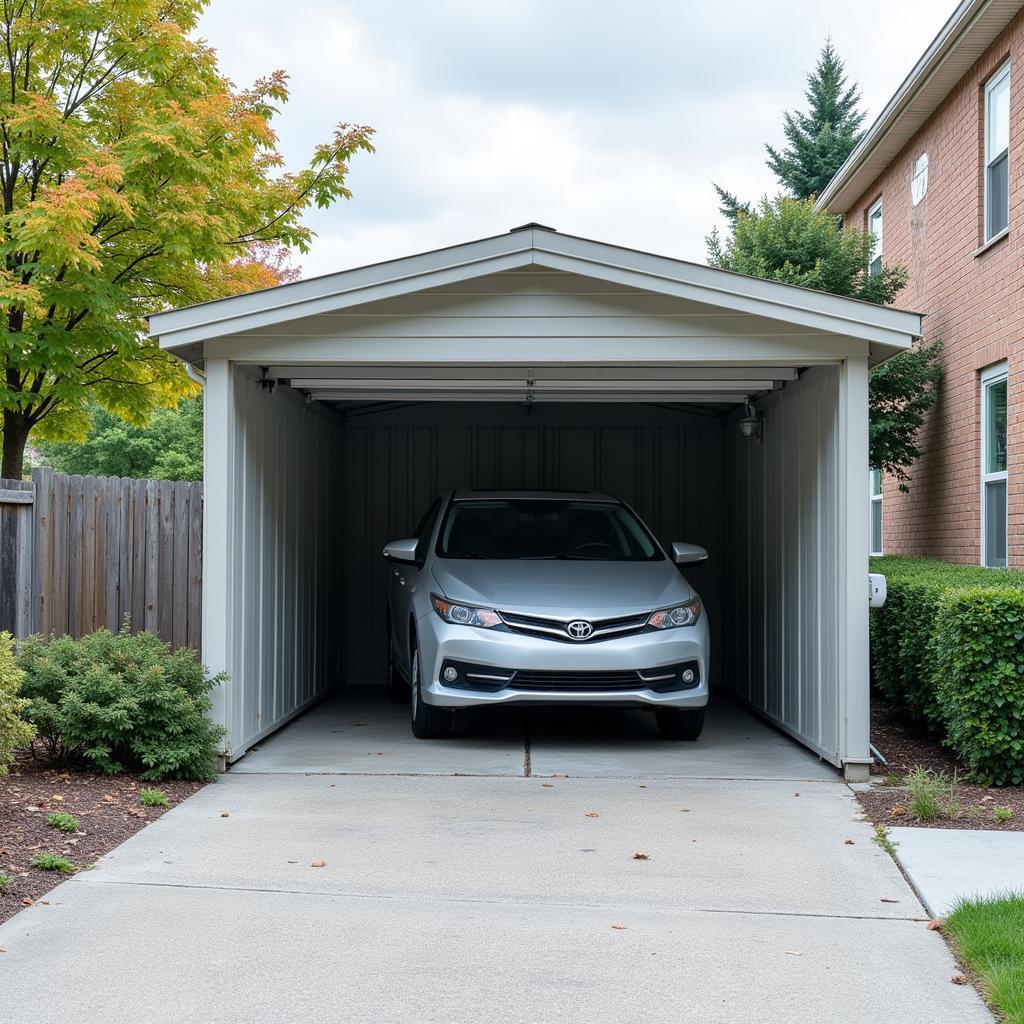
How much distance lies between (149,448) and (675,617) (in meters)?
29.6

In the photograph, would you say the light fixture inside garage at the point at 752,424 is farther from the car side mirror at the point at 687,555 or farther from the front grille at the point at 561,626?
the front grille at the point at 561,626

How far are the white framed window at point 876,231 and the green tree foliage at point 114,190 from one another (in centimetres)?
657

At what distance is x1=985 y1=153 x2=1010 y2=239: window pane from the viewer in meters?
11.7

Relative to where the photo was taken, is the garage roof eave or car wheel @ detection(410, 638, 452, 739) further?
car wheel @ detection(410, 638, 452, 739)

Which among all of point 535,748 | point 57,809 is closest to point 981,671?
point 535,748

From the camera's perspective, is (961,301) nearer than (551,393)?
No

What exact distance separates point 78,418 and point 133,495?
5.85 m

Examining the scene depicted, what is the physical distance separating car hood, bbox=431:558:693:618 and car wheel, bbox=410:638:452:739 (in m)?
0.69

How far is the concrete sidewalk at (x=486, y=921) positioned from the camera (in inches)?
165

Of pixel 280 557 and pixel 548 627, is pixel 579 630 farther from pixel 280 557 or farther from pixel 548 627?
pixel 280 557

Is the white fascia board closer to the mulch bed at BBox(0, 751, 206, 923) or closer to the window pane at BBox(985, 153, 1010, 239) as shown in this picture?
the mulch bed at BBox(0, 751, 206, 923)

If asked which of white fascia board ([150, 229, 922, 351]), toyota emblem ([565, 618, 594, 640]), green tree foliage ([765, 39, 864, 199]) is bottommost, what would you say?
toyota emblem ([565, 618, 594, 640])

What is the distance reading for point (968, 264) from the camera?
41.1ft

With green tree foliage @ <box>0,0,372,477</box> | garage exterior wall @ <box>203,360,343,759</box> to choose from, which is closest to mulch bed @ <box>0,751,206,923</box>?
garage exterior wall @ <box>203,360,343,759</box>
